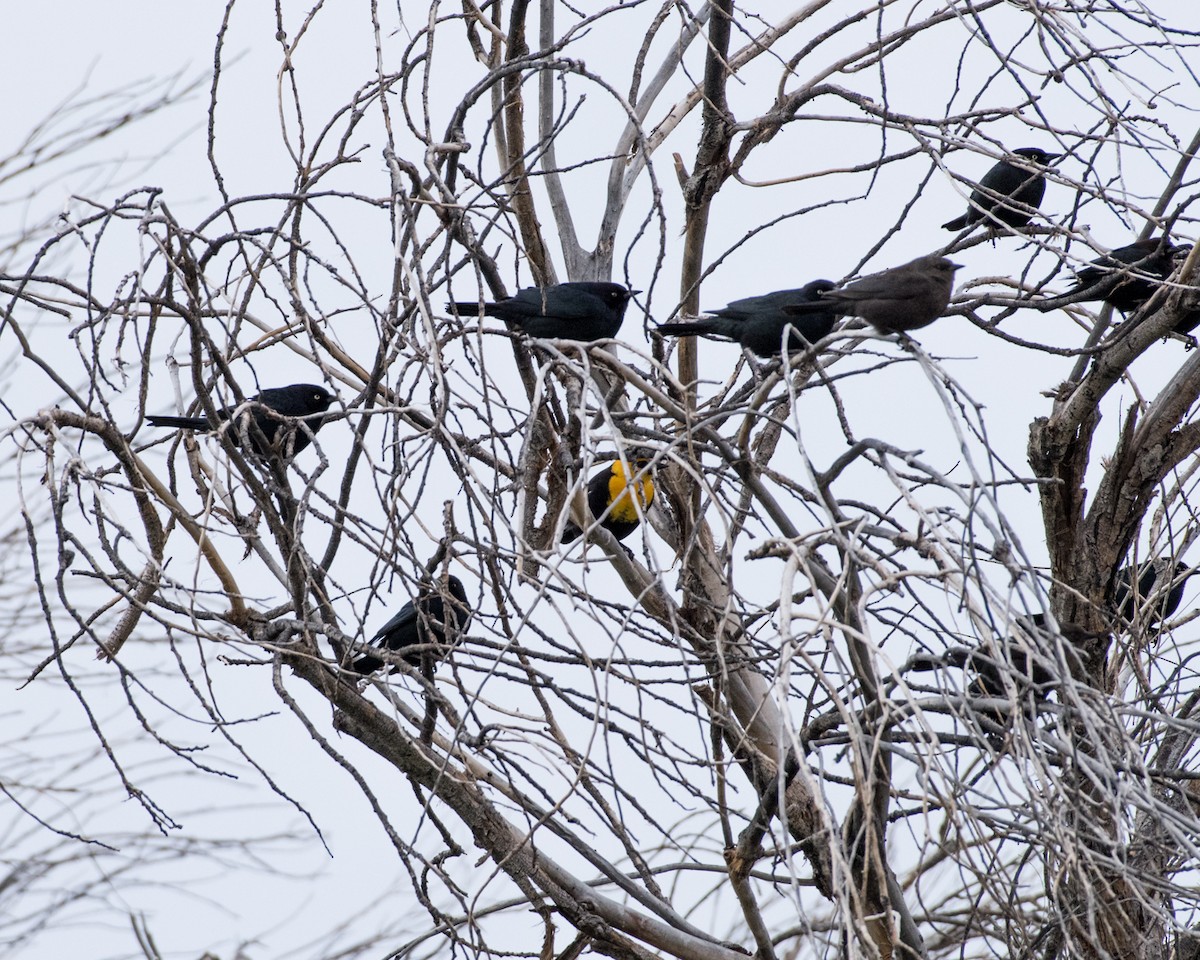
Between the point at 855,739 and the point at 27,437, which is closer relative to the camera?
the point at 855,739

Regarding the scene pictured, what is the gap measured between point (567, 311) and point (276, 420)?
5.18 ft

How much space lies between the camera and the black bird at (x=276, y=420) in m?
3.61

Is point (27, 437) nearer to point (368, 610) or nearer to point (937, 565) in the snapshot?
point (368, 610)

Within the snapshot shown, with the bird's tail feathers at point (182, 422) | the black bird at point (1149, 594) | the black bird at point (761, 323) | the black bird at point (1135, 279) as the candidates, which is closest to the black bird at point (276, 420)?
the bird's tail feathers at point (182, 422)

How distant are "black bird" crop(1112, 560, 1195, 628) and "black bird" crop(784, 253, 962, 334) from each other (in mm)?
1319

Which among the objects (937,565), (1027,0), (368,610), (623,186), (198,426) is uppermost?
(623,186)

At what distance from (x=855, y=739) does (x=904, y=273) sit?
2.19 metres

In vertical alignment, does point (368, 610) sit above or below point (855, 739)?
above

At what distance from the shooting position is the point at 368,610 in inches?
125

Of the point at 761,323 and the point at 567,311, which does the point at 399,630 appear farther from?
the point at 761,323

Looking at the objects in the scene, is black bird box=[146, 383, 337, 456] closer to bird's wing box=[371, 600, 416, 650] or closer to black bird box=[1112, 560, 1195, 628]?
bird's wing box=[371, 600, 416, 650]

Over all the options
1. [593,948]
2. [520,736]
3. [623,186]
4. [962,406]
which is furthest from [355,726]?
[623,186]

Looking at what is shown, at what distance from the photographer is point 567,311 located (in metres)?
5.02

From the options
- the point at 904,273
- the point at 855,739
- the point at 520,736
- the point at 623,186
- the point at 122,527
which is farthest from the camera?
the point at 623,186
